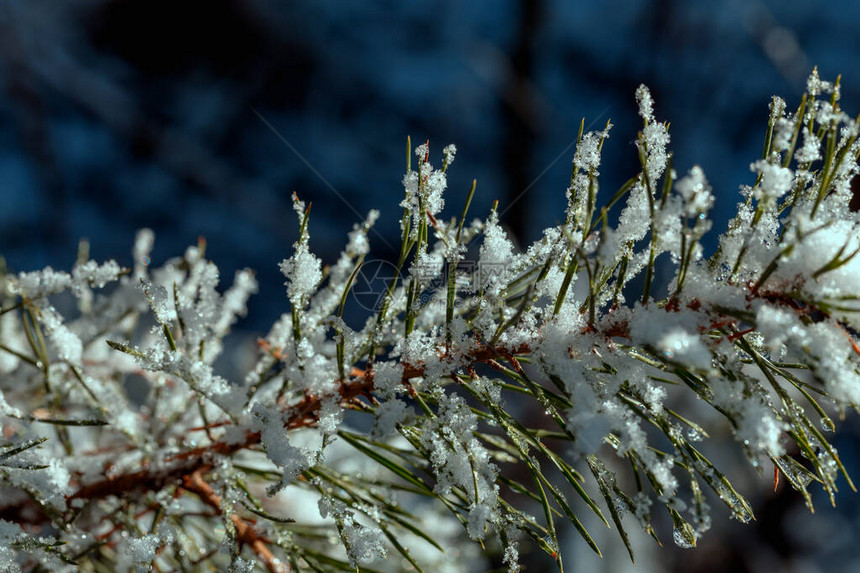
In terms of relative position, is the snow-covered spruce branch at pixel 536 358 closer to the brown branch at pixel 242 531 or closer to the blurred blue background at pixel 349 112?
the brown branch at pixel 242 531

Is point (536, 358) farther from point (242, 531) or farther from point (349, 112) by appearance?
point (349, 112)

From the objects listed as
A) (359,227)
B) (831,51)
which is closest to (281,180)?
(359,227)

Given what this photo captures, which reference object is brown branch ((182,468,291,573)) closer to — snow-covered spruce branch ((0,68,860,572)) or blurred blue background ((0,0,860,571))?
snow-covered spruce branch ((0,68,860,572))

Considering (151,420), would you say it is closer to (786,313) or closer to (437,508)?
(437,508)

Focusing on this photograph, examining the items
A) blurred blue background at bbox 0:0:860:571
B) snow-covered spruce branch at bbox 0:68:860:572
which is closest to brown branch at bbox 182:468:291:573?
snow-covered spruce branch at bbox 0:68:860:572

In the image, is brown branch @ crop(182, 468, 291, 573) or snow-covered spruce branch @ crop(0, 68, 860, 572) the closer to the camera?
snow-covered spruce branch @ crop(0, 68, 860, 572)

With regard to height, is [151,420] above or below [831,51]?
below

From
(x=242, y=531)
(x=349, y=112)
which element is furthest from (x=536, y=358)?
(x=349, y=112)

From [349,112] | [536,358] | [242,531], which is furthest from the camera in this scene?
[349,112]

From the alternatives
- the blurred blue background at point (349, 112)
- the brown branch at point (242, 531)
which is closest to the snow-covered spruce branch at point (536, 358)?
the brown branch at point (242, 531)
